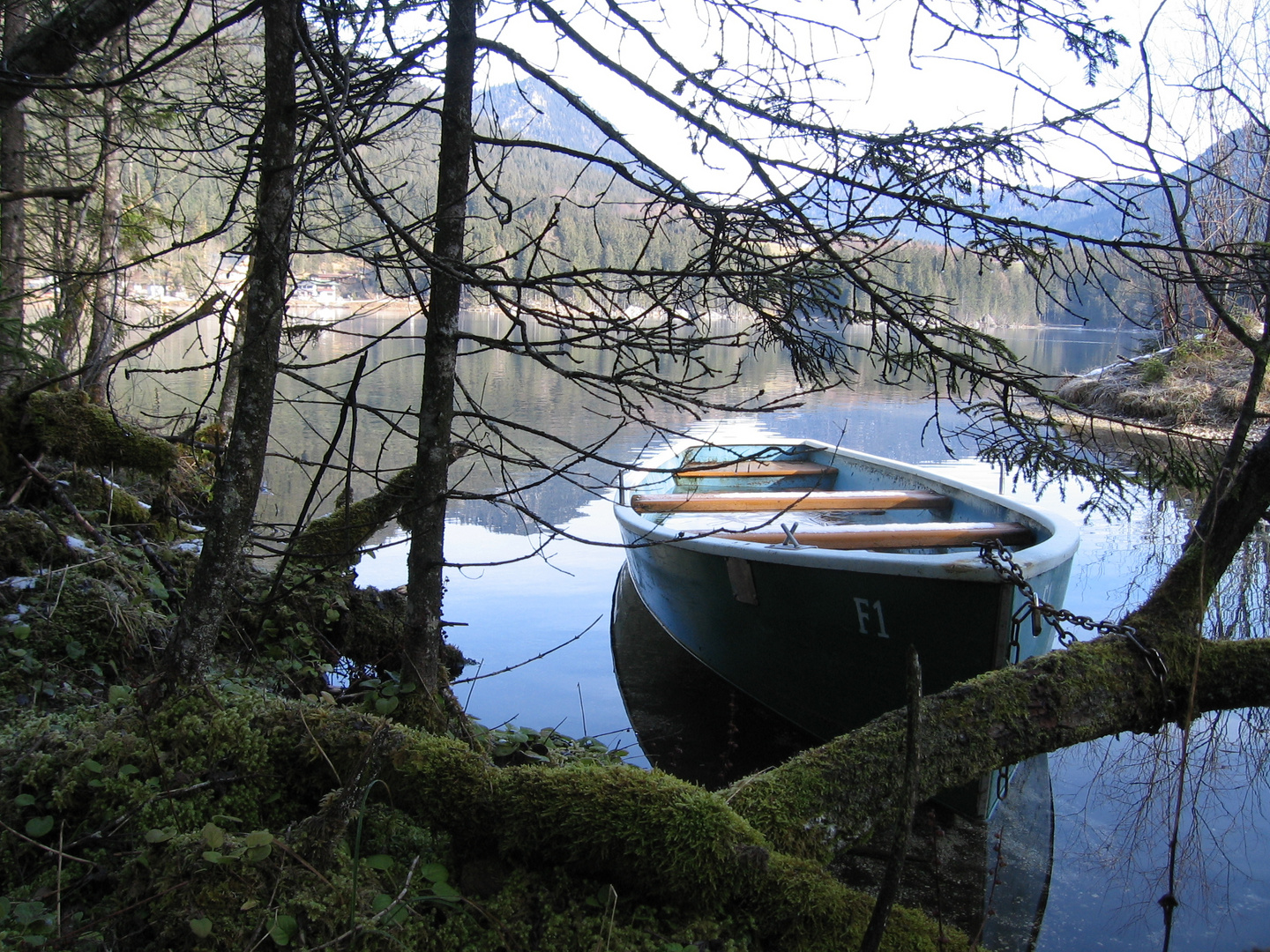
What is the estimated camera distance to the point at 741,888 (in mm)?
1971

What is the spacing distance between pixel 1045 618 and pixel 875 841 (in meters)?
1.39

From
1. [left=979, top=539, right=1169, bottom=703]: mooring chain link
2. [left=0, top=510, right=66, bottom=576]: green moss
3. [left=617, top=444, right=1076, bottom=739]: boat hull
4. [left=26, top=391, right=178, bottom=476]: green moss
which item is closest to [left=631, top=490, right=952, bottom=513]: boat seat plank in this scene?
[left=617, top=444, right=1076, bottom=739]: boat hull

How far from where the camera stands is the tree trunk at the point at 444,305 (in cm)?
278

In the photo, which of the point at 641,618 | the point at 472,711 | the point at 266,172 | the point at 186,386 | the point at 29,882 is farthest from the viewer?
the point at 186,386

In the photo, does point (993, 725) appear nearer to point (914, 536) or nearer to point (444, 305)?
point (444, 305)

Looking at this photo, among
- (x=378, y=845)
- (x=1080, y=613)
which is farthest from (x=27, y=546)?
(x=1080, y=613)

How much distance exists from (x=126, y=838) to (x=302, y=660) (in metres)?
2.54

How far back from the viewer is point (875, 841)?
11.6 feet

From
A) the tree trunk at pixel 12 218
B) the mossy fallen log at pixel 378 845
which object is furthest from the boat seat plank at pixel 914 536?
the tree trunk at pixel 12 218

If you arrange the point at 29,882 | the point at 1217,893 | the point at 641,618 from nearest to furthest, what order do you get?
the point at 29,882, the point at 1217,893, the point at 641,618

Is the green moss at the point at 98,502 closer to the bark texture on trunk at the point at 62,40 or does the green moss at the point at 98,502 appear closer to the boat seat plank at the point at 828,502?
the bark texture on trunk at the point at 62,40

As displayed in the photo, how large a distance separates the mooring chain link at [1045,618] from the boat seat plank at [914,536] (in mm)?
928

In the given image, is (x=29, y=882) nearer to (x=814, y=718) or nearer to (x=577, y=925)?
(x=577, y=925)

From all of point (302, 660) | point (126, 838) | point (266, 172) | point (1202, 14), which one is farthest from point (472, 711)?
point (1202, 14)
